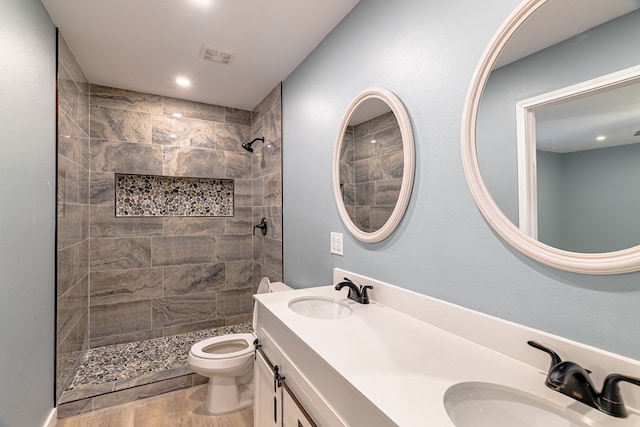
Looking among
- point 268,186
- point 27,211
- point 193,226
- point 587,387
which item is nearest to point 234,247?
point 193,226

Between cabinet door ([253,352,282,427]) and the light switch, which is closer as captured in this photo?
cabinet door ([253,352,282,427])

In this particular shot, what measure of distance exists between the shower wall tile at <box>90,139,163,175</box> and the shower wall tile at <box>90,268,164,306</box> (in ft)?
3.20

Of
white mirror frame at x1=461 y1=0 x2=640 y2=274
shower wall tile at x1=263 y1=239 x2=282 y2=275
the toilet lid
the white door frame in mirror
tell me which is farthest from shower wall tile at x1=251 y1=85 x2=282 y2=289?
the white door frame in mirror

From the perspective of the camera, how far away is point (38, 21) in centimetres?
161

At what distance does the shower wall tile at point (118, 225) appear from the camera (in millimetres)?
2750

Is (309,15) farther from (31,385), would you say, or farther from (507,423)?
(31,385)

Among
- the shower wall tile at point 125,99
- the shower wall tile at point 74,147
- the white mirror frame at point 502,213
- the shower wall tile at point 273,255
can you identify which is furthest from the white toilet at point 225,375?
the shower wall tile at point 125,99

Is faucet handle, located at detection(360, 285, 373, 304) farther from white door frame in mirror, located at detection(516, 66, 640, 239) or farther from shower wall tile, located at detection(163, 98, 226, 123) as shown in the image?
shower wall tile, located at detection(163, 98, 226, 123)

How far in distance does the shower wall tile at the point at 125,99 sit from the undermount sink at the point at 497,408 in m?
3.31

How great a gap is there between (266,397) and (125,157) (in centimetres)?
256

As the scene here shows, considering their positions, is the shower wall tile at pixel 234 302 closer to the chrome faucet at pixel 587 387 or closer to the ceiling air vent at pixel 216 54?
the ceiling air vent at pixel 216 54

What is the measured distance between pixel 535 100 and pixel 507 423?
2.90 ft

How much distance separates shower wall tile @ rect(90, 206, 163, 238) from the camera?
2.75 m

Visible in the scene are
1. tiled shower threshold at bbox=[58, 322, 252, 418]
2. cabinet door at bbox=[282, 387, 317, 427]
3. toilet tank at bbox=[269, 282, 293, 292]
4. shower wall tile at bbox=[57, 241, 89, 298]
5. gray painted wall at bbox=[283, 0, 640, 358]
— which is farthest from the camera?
toilet tank at bbox=[269, 282, 293, 292]
